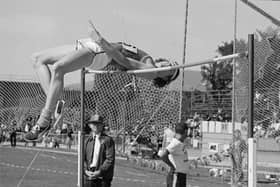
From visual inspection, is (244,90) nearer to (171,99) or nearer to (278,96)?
(278,96)

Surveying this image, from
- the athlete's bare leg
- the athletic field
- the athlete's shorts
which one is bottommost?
the athletic field

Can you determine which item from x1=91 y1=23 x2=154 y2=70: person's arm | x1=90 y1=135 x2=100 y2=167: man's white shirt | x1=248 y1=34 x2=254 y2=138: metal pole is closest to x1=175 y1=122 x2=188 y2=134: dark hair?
x1=90 y1=135 x2=100 y2=167: man's white shirt

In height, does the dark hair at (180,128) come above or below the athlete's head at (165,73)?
below

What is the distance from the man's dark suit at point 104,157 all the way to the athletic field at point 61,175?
4.28 meters

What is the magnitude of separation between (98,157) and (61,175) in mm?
8698

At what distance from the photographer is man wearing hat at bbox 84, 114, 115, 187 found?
9430mm

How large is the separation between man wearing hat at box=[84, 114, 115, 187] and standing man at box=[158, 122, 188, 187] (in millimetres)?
708

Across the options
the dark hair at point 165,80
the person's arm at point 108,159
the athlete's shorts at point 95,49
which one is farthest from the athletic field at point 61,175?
the athlete's shorts at point 95,49

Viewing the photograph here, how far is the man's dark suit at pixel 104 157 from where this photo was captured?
9422 millimetres

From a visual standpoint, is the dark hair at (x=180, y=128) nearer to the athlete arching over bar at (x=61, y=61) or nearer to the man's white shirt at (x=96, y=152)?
the man's white shirt at (x=96, y=152)

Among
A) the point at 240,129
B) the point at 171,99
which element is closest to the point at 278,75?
the point at 240,129

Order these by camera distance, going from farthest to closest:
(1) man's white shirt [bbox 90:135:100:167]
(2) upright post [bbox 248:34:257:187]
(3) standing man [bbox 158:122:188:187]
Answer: (3) standing man [bbox 158:122:188:187] < (1) man's white shirt [bbox 90:135:100:167] < (2) upright post [bbox 248:34:257:187]

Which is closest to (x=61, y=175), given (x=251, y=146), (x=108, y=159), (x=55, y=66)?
(x=108, y=159)

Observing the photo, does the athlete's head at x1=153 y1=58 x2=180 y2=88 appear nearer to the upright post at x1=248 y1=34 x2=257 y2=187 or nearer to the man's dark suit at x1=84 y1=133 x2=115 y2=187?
the man's dark suit at x1=84 y1=133 x2=115 y2=187
